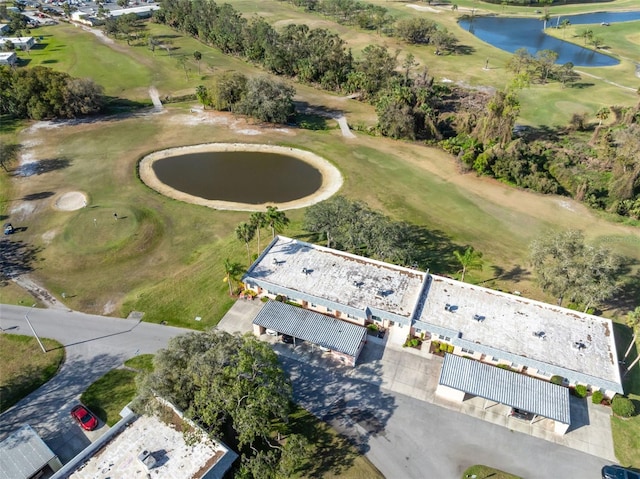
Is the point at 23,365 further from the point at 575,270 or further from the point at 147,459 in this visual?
the point at 575,270

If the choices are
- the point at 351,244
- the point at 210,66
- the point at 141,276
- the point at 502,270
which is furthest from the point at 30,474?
the point at 210,66

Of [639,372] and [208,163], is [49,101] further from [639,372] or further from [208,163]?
[639,372]

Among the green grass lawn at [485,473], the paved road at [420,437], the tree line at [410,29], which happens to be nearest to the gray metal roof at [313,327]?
the paved road at [420,437]

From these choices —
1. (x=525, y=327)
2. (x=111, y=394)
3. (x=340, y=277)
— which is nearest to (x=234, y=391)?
(x=111, y=394)

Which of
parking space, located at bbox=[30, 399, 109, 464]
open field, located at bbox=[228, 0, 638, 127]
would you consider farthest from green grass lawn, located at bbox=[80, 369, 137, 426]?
open field, located at bbox=[228, 0, 638, 127]

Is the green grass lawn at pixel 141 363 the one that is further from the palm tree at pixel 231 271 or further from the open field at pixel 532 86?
the open field at pixel 532 86

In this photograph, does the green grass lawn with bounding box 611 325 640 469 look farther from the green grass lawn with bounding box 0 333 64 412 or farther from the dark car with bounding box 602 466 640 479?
the green grass lawn with bounding box 0 333 64 412
